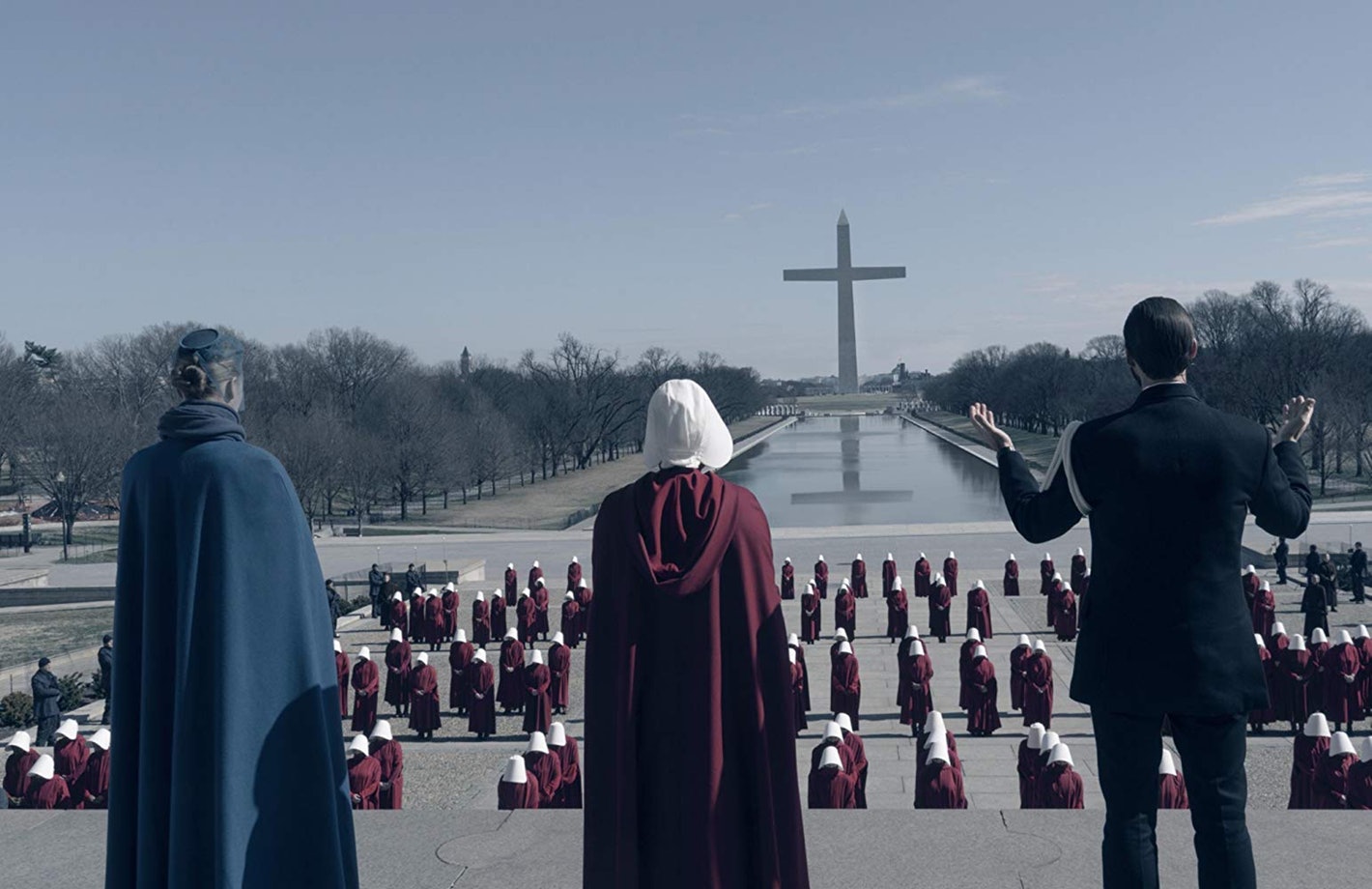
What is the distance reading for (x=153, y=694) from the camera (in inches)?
121

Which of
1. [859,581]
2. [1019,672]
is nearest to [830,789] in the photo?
[1019,672]

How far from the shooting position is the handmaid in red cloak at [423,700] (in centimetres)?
1411

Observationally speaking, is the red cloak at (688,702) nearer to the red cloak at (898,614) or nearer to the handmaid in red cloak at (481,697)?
the handmaid in red cloak at (481,697)

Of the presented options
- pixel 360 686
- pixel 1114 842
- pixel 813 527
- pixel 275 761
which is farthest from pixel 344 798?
pixel 813 527

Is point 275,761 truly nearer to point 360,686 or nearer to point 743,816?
point 743,816

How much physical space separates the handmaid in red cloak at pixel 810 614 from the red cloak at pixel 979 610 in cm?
236

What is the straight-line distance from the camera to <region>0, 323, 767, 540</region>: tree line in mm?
41562

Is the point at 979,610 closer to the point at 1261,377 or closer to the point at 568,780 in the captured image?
the point at 568,780

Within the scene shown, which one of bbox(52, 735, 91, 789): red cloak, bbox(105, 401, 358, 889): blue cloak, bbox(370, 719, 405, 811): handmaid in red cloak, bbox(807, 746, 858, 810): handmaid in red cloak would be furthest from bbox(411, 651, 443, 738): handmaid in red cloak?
bbox(105, 401, 358, 889): blue cloak

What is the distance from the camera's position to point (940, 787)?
7.54 metres

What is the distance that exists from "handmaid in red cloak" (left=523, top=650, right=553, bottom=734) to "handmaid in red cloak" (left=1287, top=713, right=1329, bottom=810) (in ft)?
26.6

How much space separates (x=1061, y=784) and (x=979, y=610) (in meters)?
11.4

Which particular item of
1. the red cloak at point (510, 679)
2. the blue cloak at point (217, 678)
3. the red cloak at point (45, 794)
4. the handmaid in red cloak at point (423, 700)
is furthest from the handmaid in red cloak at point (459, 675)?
the blue cloak at point (217, 678)

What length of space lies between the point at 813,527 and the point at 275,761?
31.6 m
